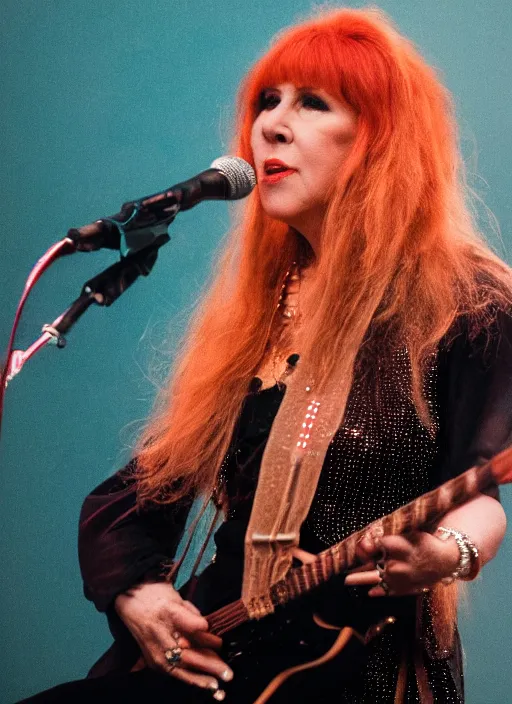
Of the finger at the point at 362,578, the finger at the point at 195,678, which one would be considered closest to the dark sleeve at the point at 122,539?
the finger at the point at 195,678

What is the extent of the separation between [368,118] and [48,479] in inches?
26.4

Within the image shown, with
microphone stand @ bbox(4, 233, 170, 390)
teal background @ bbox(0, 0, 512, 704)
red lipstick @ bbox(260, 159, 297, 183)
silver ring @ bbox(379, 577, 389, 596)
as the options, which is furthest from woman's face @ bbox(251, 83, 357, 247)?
silver ring @ bbox(379, 577, 389, 596)

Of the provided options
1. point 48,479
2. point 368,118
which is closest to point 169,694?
point 48,479

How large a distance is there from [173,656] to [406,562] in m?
0.31

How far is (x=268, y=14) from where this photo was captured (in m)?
1.38

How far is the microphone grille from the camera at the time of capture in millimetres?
1008

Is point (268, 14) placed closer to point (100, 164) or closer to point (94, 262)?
point (100, 164)

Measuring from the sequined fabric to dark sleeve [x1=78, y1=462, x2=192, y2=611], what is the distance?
0.68ft

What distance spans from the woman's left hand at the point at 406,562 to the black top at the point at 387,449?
1.9 inches

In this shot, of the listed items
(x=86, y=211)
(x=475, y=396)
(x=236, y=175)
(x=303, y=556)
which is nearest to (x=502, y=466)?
(x=475, y=396)

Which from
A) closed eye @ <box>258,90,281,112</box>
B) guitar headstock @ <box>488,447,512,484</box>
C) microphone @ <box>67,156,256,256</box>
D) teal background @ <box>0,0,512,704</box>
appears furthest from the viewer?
teal background @ <box>0,0,512,704</box>

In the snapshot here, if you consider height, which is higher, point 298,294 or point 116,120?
point 116,120

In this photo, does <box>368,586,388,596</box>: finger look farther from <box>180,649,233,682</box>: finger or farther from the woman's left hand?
<box>180,649,233,682</box>: finger

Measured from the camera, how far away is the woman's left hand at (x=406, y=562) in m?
1.01
